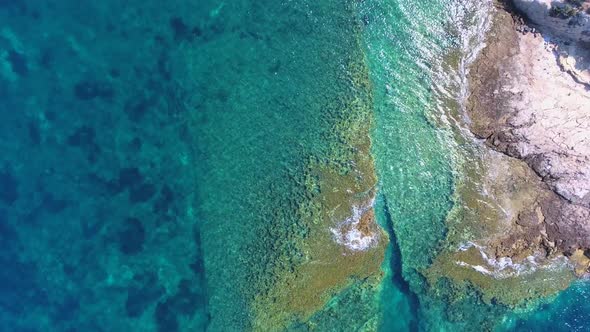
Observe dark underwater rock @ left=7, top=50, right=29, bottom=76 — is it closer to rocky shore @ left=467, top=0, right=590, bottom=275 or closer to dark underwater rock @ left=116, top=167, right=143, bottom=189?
dark underwater rock @ left=116, top=167, right=143, bottom=189

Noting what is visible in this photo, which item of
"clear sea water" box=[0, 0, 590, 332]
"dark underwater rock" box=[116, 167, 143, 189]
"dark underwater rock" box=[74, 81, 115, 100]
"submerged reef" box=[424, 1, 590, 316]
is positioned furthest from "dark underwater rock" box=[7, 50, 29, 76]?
"submerged reef" box=[424, 1, 590, 316]

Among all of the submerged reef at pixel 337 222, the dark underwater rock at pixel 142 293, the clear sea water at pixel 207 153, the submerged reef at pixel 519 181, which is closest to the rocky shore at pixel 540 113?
the submerged reef at pixel 519 181

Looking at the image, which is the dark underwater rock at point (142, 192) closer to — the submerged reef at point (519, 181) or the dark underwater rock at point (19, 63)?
the dark underwater rock at point (19, 63)

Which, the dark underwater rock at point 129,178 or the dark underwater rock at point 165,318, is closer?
the dark underwater rock at point 165,318

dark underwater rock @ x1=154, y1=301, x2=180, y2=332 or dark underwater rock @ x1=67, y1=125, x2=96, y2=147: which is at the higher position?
dark underwater rock @ x1=67, y1=125, x2=96, y2=147

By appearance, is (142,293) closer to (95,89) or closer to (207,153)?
(207,153)

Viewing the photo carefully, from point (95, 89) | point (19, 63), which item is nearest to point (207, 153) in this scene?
point (95, 89)
